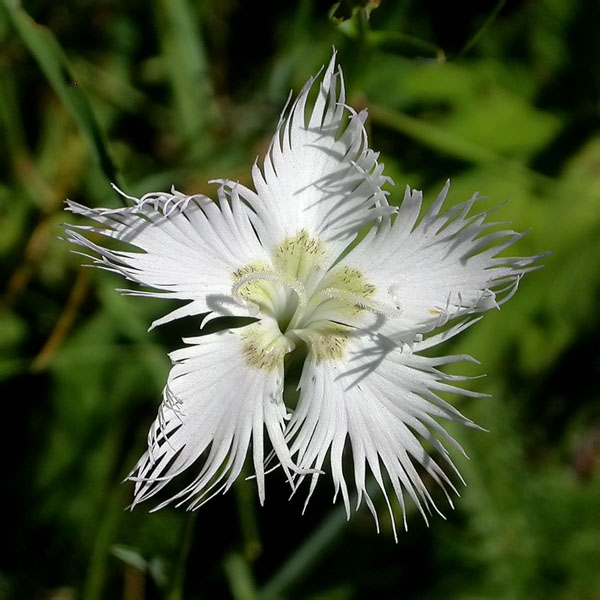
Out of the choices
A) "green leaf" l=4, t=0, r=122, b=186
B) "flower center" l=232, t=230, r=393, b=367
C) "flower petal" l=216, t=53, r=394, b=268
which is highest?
"green leaf" l=4, t=0, r=122, b=186

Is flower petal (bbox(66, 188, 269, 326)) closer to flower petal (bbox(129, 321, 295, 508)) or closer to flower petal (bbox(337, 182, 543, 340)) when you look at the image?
flower petal (bbox(129, 321, 295, 508))

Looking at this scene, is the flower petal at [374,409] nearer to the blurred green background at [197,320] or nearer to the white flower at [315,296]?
the white flower at [315,296]

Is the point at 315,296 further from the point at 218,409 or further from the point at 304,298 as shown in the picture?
the point at 218,409

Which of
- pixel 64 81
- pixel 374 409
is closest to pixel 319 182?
pixel 374 409

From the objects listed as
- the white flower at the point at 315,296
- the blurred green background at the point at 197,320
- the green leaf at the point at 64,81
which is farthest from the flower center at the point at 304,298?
the blurred green background at the point at 197,320

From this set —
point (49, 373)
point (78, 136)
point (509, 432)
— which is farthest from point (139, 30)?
point (509, 432)

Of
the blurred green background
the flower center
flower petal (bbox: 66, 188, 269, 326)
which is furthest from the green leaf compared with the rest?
the blurred green background
